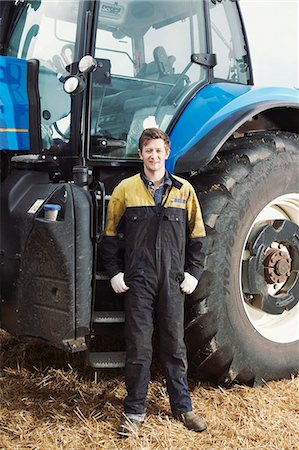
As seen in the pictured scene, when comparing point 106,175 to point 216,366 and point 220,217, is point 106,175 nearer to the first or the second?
point 220,217

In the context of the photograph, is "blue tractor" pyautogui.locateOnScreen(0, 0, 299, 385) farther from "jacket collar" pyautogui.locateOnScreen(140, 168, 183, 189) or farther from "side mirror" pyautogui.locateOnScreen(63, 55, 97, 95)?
"jacket collar" pyautogui.locateOnScreen(140, 168, 183, 189)

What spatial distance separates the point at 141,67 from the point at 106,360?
1605 millimetres

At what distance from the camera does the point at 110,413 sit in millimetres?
2801

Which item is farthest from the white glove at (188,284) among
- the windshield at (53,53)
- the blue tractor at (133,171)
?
the windshield at (53,53)

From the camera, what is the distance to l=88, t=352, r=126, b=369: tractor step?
110 inches

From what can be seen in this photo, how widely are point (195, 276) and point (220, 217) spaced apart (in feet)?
1.16

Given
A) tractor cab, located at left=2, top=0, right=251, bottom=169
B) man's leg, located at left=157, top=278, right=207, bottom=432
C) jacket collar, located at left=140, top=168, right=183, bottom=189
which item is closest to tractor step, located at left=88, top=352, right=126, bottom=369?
man's leg, located at left=157, top=278, right=207, bottom=432

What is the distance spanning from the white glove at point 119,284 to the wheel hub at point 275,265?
0.89 meters

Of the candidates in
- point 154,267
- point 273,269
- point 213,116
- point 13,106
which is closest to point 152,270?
point 154,267

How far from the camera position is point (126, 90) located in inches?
123

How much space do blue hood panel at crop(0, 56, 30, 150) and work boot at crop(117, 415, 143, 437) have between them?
1.50 metres

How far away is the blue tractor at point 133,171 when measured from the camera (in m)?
2.75

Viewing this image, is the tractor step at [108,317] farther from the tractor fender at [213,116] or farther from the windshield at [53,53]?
the windshield at [53,53]

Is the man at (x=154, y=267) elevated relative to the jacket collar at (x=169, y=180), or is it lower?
lower
